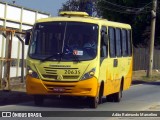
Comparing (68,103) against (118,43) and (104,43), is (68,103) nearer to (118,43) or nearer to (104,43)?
(104,43)

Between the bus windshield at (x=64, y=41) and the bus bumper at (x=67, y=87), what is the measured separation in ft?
2.45

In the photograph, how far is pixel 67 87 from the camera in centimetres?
1848

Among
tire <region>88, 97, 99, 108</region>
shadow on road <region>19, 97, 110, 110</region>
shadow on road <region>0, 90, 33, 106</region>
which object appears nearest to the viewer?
tire <region>88, 97, 99, 108</region>

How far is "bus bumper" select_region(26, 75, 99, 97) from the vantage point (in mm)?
18438

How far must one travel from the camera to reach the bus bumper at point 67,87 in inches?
726

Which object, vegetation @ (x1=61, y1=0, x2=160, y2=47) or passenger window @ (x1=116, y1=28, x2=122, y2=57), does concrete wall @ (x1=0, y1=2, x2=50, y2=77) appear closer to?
passenger window @ (x1=116, y1=28, x2=122, y2=57)

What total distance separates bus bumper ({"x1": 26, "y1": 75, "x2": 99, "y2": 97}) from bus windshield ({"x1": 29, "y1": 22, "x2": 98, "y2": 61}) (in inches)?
29.4

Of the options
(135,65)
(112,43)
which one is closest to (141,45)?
(135,65)

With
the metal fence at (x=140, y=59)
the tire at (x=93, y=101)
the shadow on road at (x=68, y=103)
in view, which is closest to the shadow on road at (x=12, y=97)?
the shadow on road at (x=68, y=103)

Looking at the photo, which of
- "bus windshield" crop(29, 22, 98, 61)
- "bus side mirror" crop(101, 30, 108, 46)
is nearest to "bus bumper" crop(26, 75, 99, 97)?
"bus windshield" crop(29, 22, 98, 61)

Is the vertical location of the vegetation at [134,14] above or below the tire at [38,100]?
above

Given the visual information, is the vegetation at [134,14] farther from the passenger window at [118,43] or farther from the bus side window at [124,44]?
the passenger window at [118,43]

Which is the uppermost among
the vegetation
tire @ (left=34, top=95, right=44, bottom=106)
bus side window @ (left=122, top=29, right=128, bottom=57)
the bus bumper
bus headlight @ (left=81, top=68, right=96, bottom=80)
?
the vegetation

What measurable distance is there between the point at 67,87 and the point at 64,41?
152 centimetres
